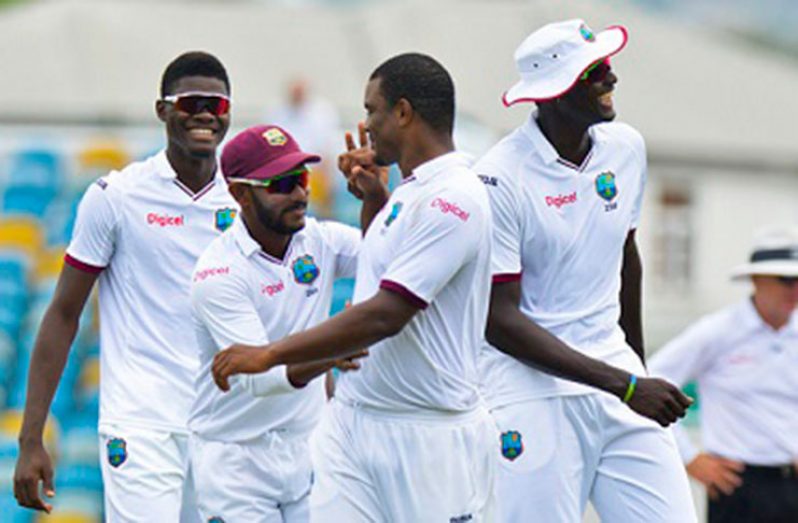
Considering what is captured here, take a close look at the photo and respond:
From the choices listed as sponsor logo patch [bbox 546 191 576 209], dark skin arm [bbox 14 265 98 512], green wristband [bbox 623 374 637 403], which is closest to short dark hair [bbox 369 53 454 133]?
sponsor logo patch [bbox 546 191 576 209]

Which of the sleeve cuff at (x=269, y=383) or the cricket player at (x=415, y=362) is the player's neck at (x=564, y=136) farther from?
the sleeve cuff at (x=269, y=383)

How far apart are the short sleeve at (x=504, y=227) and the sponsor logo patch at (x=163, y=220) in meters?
1.22

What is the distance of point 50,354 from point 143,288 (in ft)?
1.38

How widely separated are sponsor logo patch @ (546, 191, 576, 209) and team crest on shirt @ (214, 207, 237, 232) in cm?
126

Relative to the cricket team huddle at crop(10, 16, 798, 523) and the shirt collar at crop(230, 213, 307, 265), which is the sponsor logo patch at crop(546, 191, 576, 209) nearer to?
the cricket team huddle at crop(10, 16, 798, 523)

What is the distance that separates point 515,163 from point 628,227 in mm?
496

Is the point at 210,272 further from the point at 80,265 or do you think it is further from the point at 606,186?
the point at 606,186

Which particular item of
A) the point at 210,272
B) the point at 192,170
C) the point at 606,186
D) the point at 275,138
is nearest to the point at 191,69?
the point at 192,170

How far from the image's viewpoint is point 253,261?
6.48 metres

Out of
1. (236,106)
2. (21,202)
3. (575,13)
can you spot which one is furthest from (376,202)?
(575,13)

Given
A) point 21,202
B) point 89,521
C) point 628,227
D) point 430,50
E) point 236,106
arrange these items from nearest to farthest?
point 628,227, point 89,521, point 21,202, point 236,106, point 430,50

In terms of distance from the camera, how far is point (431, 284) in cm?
577

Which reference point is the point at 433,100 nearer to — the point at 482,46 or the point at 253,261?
the point at 253,261

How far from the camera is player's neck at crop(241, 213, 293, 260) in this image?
21.3ft
